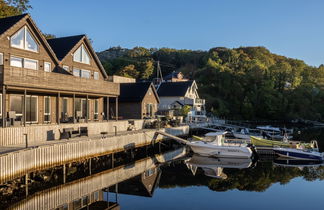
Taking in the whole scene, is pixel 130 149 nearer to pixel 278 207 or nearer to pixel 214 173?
pixel 214 173

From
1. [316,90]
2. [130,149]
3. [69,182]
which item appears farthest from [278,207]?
[316,90]

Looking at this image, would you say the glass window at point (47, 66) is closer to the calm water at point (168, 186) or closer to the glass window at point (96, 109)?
the glass window at point (96, 109)

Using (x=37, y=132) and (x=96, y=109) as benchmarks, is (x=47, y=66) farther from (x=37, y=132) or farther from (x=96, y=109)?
(x=37, y=132)

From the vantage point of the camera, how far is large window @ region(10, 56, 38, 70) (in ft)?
75.4

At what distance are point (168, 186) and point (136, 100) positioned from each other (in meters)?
21.0

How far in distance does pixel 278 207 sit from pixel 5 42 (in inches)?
815

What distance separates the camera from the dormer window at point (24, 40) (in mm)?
23041

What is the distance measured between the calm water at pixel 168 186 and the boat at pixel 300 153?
190 centimetres

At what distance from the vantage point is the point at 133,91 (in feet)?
134

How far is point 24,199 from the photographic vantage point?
14.7 metres

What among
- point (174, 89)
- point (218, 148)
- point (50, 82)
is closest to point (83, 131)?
point (50, 82)

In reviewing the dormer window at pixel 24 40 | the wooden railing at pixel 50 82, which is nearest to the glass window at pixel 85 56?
the wooden railing at pixel 50 82

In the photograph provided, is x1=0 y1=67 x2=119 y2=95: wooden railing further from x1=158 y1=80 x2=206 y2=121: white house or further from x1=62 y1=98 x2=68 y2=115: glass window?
x1=158 y1=80 x2=206 y2=121: white house

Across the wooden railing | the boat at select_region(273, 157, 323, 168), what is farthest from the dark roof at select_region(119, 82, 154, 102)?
the boat at select_region(273, 157, 323, 168)
